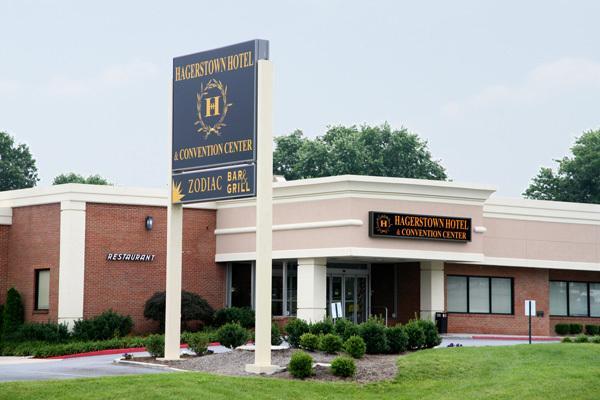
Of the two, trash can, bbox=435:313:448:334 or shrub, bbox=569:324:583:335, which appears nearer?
trash can, bbox=435:313:448:334

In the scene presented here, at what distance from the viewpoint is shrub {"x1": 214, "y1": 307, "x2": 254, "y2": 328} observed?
1720 inches

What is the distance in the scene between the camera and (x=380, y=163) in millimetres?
83500

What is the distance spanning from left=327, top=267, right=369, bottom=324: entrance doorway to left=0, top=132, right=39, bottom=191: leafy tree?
41.8 metres

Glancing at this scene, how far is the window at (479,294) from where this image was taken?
47.7 meters

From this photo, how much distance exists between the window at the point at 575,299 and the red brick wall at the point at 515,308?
5.03 ft

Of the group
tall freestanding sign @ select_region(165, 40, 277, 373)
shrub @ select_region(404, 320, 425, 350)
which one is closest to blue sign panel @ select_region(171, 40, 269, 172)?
tall freestanding sign @ select_region(165, 40, 277, 373)

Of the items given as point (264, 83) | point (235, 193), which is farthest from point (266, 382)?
point (264, 83)

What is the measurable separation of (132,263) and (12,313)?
194 inches

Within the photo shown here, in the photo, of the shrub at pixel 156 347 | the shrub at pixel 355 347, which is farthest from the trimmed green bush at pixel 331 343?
the shrub at pixel 156 347

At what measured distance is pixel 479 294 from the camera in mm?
48156

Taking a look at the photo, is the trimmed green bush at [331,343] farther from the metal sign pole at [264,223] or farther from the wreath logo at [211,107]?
the wreath logo at [211,107]

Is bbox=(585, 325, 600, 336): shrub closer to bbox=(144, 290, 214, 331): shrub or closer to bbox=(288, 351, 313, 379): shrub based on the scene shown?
bbox=(144, 290, 214, 331): shrub

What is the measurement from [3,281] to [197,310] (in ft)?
26.2

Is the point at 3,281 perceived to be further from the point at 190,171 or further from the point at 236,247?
the point at 190,171
